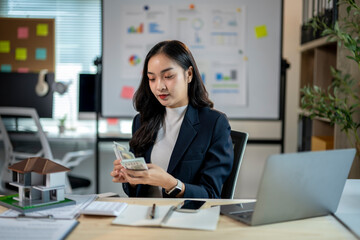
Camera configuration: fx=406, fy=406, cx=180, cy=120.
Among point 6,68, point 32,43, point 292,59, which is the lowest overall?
point 6,68

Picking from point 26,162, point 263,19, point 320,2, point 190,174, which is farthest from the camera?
point 263,19

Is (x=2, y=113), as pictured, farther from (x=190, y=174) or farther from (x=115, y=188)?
(x=190, y=174)

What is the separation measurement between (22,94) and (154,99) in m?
2.20

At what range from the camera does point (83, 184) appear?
9.25ft

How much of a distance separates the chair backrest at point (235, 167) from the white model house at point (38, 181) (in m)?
0.66

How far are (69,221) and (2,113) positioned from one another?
1.96 metres

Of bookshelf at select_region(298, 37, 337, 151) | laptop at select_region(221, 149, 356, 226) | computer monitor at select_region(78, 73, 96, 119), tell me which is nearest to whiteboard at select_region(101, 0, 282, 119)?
bookshelf at select_region(298, 37, 337, 151)

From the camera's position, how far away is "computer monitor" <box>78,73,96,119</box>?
337 centimetres

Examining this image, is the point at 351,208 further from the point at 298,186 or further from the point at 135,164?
the point at 135,164

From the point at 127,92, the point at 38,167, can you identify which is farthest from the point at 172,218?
the point at 127,92

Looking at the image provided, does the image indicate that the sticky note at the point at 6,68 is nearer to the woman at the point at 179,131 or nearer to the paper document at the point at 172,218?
the woman at the point at 179,131

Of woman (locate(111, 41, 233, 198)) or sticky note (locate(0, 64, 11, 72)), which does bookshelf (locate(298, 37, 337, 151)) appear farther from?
sticky note (locate(0, 64, 11, 72))

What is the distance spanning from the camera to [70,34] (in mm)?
3863

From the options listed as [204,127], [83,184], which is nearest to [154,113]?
[204,127]
